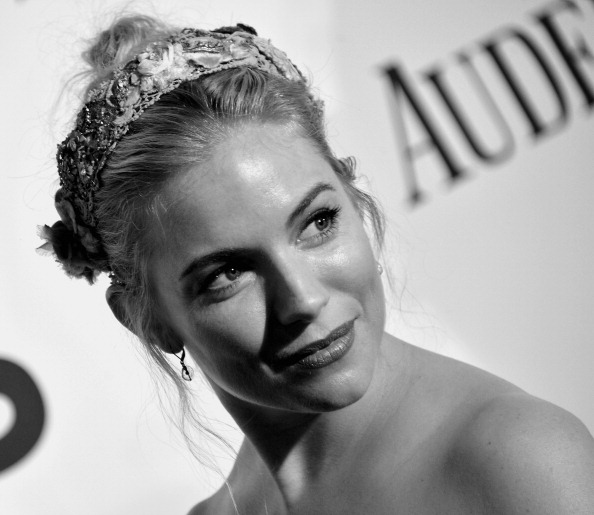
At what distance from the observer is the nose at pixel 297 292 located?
28.7 inches

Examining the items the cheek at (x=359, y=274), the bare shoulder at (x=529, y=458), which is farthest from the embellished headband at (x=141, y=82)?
the bare shoulder at (x=529, y=458)

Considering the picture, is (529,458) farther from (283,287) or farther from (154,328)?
(154,328)

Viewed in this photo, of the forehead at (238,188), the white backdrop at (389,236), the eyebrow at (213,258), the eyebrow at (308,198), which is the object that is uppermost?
the forehead at (238,188)

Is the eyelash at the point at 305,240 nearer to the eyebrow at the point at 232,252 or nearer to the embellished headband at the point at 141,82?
the eyebrow at the point at 232,252

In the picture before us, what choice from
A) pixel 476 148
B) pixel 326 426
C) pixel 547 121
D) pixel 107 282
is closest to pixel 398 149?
pixel 476 148

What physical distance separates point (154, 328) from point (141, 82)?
0.88 feet

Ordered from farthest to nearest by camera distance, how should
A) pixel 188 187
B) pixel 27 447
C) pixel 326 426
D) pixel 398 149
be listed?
pixel 398 149 → pixel 27 447 → pixel 326 426 → pixel 188 187

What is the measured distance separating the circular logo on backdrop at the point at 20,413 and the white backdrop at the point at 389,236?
0.01 m

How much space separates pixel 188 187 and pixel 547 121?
1.17m

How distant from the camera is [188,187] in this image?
2.53 ft

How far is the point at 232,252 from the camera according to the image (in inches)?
29.8

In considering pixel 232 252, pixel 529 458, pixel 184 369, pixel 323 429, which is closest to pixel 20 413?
pixel 184 369

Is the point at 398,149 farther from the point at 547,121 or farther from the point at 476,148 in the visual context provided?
the point at 547,121

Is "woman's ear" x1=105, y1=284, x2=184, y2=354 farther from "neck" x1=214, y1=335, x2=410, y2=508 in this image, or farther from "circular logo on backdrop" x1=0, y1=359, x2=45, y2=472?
"circular logo on backdrop" x1=0, y1=359, x2=45, y2=472
